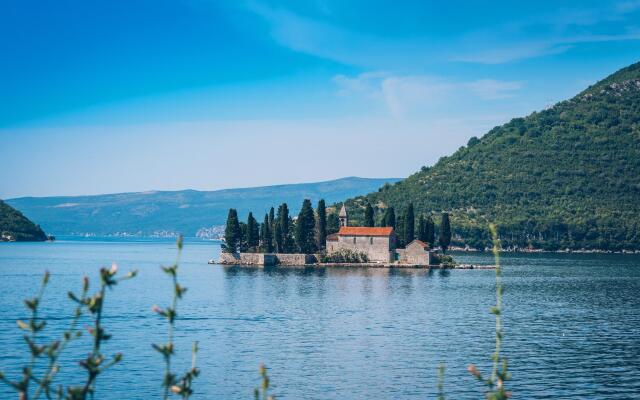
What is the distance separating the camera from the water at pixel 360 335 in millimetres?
36750

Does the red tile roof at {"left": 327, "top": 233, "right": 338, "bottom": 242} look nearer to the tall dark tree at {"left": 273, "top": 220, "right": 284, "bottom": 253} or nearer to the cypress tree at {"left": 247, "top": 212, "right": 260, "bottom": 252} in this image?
the tall dark tree at {"left": 273, "top": 220, "right": 284, "bottom": 253}

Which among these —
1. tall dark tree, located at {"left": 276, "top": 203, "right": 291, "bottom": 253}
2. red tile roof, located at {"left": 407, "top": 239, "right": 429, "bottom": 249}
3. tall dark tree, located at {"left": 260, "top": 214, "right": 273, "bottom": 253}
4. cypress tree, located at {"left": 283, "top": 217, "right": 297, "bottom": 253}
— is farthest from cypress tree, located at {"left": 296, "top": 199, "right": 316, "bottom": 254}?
red tile roof, located at {"left": 407, "top": 239, "right": 429, "bottom": 249}

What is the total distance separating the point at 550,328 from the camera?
56.8 meters

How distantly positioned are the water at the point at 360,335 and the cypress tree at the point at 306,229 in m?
19.1

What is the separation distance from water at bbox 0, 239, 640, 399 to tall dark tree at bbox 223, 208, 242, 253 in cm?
2171

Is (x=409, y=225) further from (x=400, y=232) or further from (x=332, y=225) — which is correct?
(x=332, y=225)

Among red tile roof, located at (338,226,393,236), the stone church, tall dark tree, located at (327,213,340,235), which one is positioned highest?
tall dark tree, located at (327,213,340,235)

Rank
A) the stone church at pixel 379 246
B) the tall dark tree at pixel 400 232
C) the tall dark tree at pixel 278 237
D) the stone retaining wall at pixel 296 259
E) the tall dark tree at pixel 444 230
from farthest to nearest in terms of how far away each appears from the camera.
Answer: the tall dark tree at pixel 444 230, the tall dark tree at pixel 400 232, the stone retaining wall at pixel 296 259, the tall dark tree at pixel 278 237, the stone church at pixel 379 246

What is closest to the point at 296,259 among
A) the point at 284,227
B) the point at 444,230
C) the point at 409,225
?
the point at 284,227

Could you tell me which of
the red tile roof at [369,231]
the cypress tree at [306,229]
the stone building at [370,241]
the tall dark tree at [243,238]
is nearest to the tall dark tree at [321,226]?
the cypress tree at [306,229]

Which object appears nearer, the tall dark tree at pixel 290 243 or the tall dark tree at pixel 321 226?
the tall dark tree at pixel 321 226

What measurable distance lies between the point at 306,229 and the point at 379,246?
10969mm

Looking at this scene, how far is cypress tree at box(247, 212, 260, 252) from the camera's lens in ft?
400

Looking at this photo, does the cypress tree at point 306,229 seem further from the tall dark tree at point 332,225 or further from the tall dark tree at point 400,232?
the tall dark tree at point 400,232
